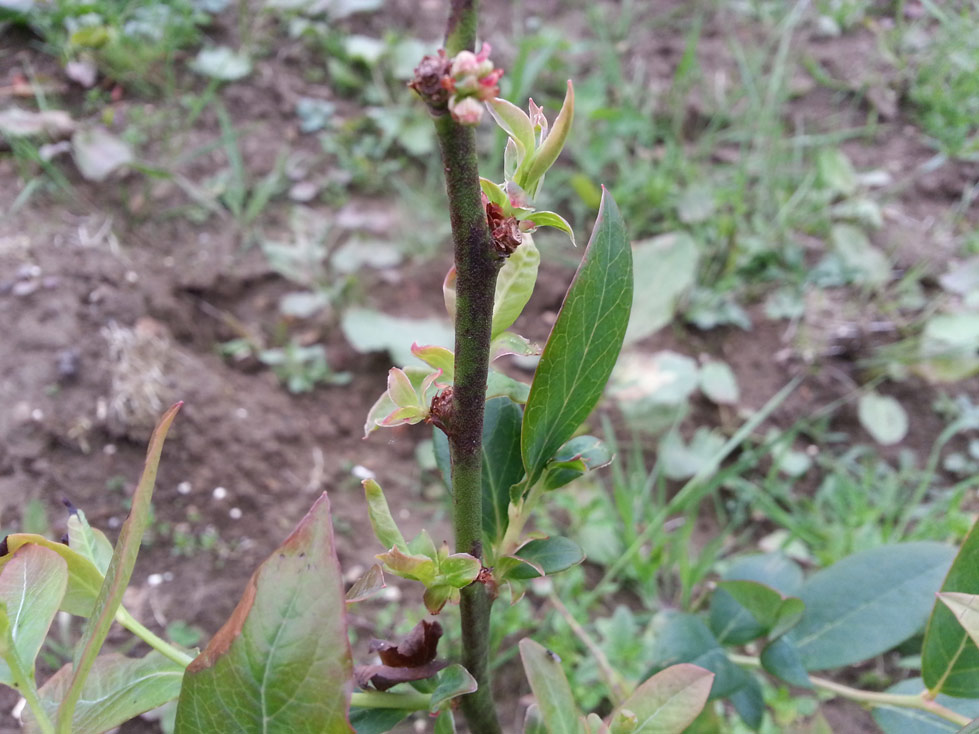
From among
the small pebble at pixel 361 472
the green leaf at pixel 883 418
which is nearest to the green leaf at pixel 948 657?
the small pebble at pixel 361 472

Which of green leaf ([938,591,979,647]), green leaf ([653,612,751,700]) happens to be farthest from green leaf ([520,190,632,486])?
green leaf ([653,612,751,700])

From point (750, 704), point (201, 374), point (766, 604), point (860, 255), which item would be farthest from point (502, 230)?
point (860, 255)

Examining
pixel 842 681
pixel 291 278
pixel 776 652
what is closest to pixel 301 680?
pixel 776 652

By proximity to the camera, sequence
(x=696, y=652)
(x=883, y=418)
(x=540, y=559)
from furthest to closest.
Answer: (x=883, y=418) < (x=696, y=652) < (x=540, y=559)

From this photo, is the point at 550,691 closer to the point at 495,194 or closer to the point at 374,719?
the point at 374,719

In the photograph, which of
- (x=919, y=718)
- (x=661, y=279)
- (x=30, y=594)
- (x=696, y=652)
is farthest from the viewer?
(x=661, y=279)

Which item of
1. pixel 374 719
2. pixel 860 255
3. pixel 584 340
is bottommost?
pixel 860 255
